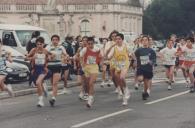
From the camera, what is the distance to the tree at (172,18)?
99312 mm

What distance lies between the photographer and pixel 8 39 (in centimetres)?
2895

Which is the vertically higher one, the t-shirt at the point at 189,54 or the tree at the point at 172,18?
the tree at the point at 172,18

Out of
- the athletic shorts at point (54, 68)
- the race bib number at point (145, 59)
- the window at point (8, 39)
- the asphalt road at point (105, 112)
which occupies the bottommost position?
the asphalt road at point (105, 112)

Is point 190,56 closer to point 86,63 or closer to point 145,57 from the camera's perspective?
point 145,57

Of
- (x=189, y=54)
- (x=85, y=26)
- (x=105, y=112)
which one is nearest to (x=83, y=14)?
(x=85, y=26)

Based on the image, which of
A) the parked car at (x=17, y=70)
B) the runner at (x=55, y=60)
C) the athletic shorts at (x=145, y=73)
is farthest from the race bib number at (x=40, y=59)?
the parked car at (x=17, y=70)

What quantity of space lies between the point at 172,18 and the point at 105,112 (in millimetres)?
84568

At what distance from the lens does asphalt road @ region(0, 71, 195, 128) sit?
13758 millimetres

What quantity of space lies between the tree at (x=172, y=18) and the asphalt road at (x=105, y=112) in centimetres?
7928

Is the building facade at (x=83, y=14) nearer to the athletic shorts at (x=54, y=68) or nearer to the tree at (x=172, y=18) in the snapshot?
the tree at (x=172, y=18)

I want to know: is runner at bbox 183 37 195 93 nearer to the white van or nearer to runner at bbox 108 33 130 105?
runner at bbox 108 33 130 105

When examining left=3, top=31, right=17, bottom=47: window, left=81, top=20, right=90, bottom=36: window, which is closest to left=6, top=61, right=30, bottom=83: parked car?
left=3, top=31, right=17, bottom=47: window

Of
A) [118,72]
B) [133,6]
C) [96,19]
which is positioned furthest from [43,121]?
[133,6]

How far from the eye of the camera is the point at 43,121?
1430 centimetres
